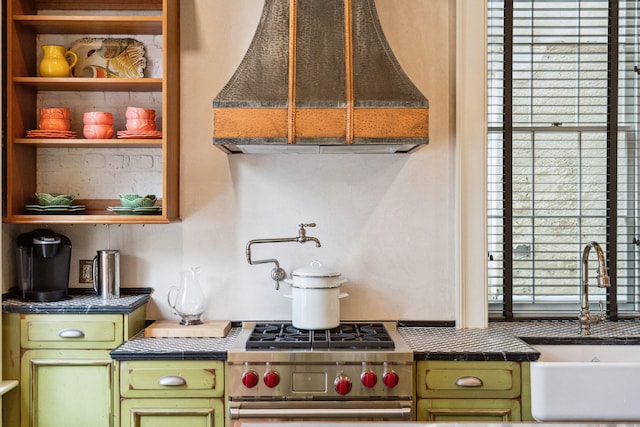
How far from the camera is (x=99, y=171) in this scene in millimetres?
2941

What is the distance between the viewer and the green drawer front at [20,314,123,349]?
102 inches

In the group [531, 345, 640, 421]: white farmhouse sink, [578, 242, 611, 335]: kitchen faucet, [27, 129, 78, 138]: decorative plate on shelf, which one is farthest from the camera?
[578, 242, 611, 335]: kitchen faucet

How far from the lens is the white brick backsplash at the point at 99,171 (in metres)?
2.93

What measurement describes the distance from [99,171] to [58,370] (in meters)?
0.95

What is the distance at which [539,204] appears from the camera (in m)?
3.09

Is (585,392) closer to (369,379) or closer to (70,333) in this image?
(369,379)

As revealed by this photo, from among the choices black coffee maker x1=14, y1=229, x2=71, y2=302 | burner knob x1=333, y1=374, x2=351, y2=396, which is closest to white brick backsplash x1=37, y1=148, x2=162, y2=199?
black coffee maker x1=14, y1=229, x2=71, y2=302

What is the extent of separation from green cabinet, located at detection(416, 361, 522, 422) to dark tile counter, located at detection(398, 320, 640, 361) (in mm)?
39

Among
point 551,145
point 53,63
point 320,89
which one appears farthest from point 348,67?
point 53,63

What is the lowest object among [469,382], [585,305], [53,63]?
[469,382]

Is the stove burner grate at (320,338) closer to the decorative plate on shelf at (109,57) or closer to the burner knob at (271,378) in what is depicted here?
the burner knob at (271,378)

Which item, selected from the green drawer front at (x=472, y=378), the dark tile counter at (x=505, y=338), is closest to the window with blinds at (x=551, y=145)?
the dark tile counter at (x=505, y=338)

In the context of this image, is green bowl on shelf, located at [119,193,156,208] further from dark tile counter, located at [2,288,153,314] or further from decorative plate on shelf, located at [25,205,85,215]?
dark tile counter, located at [2,288,153,314]

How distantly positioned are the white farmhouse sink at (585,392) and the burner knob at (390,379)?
668 millimetres
